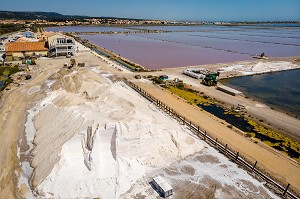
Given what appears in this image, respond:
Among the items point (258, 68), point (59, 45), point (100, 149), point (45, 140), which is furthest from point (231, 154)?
point (59, 45)

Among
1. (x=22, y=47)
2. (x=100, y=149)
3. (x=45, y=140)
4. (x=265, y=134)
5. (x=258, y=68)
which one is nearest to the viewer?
(x=100, y=149)

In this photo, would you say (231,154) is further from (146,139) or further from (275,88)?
(275,88)

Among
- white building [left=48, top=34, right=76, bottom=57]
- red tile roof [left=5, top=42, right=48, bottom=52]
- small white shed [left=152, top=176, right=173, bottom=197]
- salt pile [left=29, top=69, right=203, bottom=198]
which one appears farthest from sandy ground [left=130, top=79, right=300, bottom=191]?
red tile roof [left=5, top=42, right=48, bottom=52]

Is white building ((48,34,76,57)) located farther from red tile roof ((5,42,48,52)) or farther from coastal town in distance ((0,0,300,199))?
coastal town in distance ((0,0,300,199))

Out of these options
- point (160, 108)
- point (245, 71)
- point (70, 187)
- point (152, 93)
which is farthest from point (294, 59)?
point (70, 187)

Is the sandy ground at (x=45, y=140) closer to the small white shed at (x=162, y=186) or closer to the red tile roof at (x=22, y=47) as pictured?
the small white shed at (x=162, y=186)

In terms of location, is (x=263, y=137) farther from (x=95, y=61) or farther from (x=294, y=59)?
(x=294, y=59)

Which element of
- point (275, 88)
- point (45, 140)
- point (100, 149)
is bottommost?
point (45, 140)

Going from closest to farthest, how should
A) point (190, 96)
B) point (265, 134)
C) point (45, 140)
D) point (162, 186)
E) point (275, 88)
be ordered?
point (162, 186), point (45, 140), point (265, 134), point (190, 96), point (275, 88)
